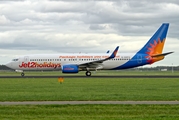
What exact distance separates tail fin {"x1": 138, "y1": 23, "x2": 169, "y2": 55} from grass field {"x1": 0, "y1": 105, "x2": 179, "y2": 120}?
46277mm

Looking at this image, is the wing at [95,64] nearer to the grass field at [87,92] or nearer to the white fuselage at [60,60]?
the white fuselage at [60,60]

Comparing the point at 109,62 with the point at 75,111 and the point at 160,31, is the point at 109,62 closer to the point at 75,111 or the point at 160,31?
the point at 160,31

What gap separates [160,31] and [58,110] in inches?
1938

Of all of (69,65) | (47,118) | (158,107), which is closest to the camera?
(47,118)

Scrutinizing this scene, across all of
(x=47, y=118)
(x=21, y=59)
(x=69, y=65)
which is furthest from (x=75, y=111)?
(x=21, y=59)

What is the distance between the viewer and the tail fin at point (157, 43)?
6588 cm

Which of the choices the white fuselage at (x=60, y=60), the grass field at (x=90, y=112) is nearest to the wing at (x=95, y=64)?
the white fuselage at (x=60, y=60)

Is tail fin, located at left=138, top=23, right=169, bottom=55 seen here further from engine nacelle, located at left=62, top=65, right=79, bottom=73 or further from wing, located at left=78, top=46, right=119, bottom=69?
engine nacelle, located at left=62, top=65, right=79, bottom=73

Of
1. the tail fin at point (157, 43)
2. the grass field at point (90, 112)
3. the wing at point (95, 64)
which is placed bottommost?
the grass field at point (90, 112)

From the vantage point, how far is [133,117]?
1673 cm

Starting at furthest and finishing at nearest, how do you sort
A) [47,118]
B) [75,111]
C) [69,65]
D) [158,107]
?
1. [69,65]
2. [158,107]
3. [75,111]
4. [47,118]

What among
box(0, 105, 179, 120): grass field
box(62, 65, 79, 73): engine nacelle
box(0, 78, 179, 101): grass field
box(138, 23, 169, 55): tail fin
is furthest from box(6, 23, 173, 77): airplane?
box(0, 105, 179, 120): grass field

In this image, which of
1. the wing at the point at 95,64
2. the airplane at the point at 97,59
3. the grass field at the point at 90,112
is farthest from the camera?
the airplane at the point at 97,59

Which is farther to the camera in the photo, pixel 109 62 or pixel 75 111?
pixel 109 62
